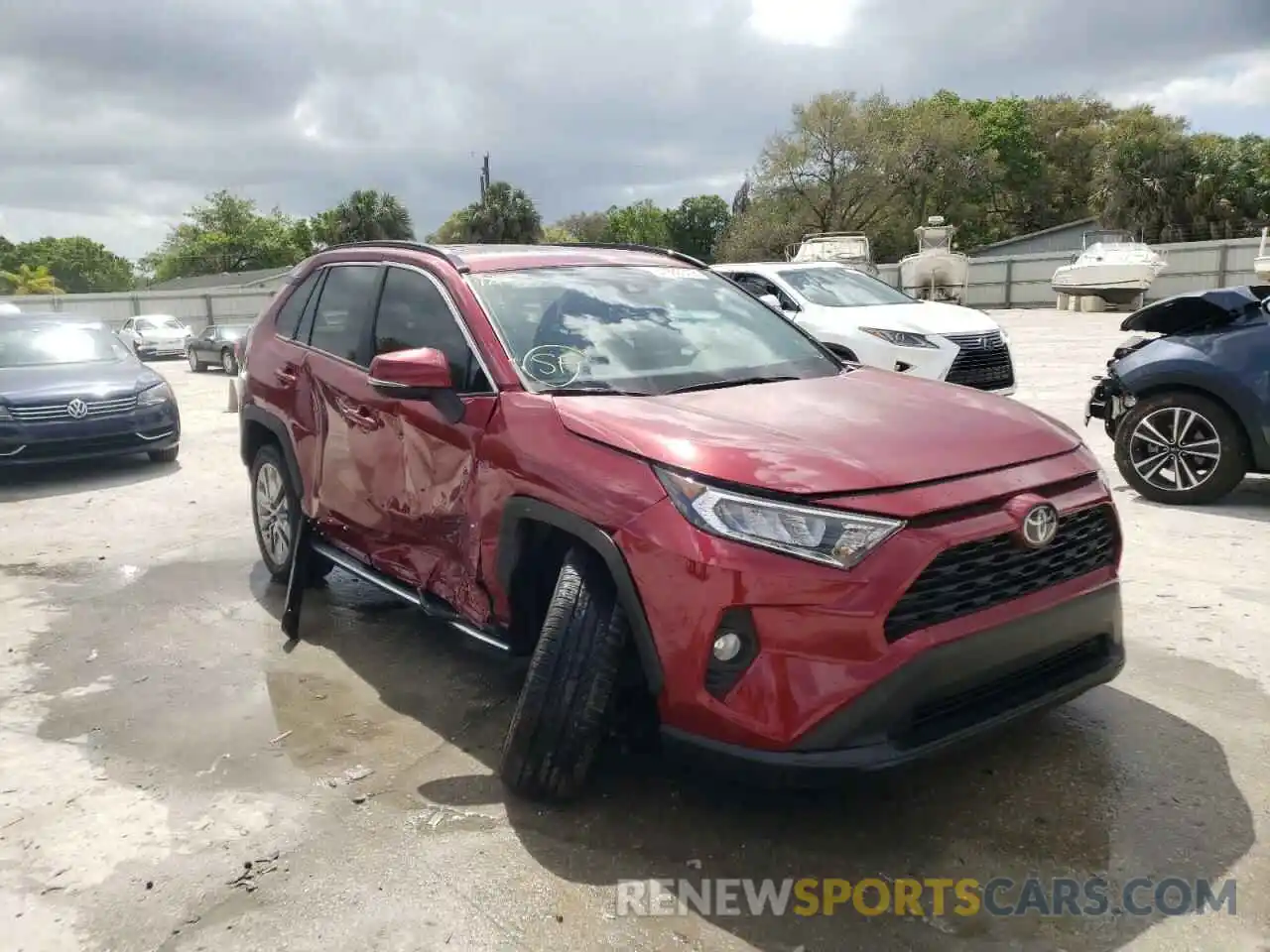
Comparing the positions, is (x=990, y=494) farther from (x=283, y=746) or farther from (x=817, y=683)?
(x=283, y=746)

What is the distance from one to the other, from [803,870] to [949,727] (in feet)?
1.87

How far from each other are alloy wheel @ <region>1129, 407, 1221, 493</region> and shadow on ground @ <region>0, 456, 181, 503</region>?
26.5ft

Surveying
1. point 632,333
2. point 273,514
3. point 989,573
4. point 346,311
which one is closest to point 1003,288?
point 273,514

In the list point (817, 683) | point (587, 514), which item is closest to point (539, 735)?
point (587, 514)

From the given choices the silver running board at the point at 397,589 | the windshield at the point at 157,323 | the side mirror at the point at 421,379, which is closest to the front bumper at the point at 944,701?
the silver running board at the point at 397,589

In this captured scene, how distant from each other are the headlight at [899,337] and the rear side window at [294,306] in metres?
5.74

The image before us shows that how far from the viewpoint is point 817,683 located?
2.49 metres

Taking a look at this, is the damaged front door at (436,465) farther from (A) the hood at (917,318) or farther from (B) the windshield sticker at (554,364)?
(A) the hood at (917,318)

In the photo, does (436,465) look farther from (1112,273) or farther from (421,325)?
(1112,273)

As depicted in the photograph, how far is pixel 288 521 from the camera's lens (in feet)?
16.7

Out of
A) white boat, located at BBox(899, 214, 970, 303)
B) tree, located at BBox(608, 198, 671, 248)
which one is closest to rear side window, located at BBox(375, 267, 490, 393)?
white boat, located at BBox(899, 214, 970, 303)

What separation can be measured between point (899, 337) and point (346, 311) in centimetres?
605

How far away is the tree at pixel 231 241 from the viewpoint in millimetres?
77000

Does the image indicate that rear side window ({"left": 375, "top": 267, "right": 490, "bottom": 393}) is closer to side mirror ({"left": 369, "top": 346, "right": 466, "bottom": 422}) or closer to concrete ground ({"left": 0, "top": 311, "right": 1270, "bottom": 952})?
side mirror ({"left": 369, "top": 346, "right": 466, "bottom": 422})
